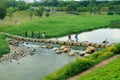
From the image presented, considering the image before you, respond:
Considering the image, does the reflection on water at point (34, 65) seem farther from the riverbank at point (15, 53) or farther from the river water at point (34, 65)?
the riverbank at point (15, 53)

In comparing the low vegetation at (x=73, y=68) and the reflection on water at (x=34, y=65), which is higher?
the low vegetation at (x=73, y=68)

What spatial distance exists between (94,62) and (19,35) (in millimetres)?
34450

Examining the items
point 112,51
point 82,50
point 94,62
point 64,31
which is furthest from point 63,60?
point 64,31

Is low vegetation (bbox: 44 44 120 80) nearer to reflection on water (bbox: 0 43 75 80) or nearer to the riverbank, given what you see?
reflection on water (bbox: 0 43 75 80)

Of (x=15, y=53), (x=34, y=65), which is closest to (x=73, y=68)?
(x=34, y=65)

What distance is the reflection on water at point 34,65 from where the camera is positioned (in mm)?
30047

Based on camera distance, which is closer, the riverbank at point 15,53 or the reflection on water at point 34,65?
the reflection on water at point 34,65

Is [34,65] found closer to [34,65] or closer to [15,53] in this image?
[34,65]

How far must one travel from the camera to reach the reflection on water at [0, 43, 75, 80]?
30047 mm

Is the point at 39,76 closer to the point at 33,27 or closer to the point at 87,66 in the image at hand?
the point at 87,66

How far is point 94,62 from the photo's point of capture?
23.8 meters

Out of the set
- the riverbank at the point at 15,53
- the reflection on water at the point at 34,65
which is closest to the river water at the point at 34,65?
the reflection on water at the point at 34,65

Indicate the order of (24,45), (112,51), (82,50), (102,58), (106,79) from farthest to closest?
(24,45), (82,50), (112,51), (102,58), (106,79)

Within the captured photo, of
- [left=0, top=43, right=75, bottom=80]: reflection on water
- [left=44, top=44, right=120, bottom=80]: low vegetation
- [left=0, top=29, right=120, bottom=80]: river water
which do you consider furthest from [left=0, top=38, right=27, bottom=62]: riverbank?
[left=44, top=44, right=120, bottom=80]: low vegetation
